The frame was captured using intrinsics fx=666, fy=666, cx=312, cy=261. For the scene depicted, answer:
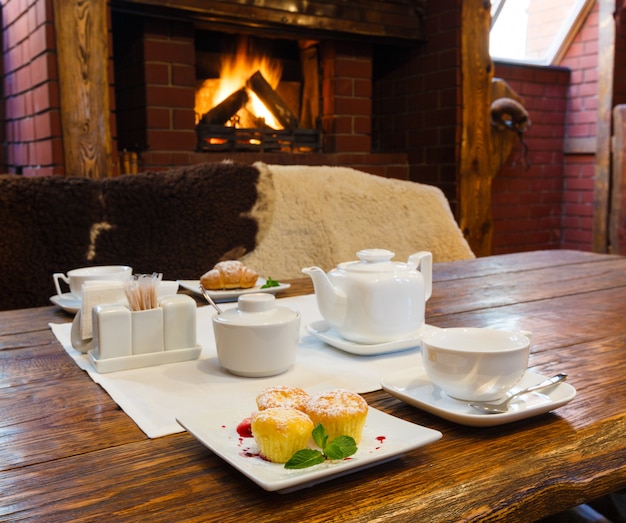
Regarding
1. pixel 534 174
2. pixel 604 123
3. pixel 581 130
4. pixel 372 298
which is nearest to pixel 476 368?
pixel 372 298

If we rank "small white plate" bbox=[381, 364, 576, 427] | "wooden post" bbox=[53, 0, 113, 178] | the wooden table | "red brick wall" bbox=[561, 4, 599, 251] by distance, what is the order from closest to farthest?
the wooden table → "small white plate" bbox=[381, 364, 576, 427] → "wooden post" bbox=[53, 0, 113, 178] → "red brick wall" bbox=[561, 4, 599, 251]

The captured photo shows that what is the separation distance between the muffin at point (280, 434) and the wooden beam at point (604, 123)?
3399mm

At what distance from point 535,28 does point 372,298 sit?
4.37m

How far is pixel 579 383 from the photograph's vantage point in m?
0.81

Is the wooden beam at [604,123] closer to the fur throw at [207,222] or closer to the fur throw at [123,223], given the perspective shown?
the fur throw at [207,222]

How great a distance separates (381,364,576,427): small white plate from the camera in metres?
0.66

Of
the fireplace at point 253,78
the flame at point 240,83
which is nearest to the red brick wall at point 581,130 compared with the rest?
the fireplace at point 253,78

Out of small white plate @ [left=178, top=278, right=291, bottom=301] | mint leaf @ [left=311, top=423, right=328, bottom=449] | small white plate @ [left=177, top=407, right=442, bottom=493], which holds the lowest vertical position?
small white plate @ [left=178, top=278, right=291, bottom=301]

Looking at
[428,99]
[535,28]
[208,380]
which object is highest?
[535,28]

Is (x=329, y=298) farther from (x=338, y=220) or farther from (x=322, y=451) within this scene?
(x=338, y=220)

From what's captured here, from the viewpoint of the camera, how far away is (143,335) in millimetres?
891

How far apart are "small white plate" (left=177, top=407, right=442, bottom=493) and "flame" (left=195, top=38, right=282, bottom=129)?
2.81 metres

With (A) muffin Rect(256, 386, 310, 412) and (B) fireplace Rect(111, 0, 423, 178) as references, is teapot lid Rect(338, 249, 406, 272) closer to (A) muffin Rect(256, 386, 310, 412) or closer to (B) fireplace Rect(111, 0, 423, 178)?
(A) muffin Rect(256, 386, 310, 412)

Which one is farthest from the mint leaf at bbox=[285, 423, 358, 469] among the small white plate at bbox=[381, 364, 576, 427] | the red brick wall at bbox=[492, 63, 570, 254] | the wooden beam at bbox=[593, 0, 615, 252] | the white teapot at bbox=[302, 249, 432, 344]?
the red brick wall at bbox=[492, 63, 570, 254]
